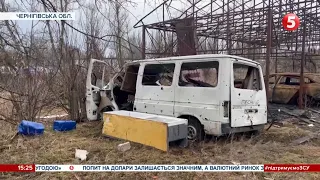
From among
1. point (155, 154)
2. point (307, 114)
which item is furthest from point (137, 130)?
point (307, 114)

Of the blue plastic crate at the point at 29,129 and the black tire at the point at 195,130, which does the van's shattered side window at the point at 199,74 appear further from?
the blue plastic crate at the point at 29,129

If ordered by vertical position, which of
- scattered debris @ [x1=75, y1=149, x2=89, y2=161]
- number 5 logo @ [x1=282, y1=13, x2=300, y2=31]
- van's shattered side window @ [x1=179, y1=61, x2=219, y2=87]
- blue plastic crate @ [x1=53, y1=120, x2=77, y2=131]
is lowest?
scattered debris @ [x1=75, y1=149, x2=89, y2=161]

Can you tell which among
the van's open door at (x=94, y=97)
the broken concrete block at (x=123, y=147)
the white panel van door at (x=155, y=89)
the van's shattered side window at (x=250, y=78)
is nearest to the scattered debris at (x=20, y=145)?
the broken concrete block at (x=123, y=147)

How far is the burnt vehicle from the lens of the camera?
11102 millimetres

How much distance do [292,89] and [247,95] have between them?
5.95 m

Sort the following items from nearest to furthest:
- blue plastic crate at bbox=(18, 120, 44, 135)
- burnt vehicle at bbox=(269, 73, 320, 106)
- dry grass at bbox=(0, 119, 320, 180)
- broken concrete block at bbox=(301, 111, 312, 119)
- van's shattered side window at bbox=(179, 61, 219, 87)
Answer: dry grass at bbox=(0, 119, 320, 180)
van's shattered side window at bbox=(179, 61, 219, 87)
blue plastic crate at bbox=(18, 120, 44, 135)
broken concrete block at bbox=(301, 111, 312, 119)
burnt vehicle at bbox=(269, 73, 320, 106)

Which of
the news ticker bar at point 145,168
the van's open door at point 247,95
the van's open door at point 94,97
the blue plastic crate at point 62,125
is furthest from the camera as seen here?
the van's open door at point 94,97

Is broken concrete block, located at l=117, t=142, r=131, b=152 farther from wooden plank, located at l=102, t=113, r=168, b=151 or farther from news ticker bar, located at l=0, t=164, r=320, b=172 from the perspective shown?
news ticker bar, located at l=0, t=164, r=320, b=172

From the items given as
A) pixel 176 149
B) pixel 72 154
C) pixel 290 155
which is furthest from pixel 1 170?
pixel 290 155

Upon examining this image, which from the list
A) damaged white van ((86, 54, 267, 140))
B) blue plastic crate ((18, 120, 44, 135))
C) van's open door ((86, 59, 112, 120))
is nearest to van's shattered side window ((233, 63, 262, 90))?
damaged white van ((86, 54, 267, 140))

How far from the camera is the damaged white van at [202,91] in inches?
229

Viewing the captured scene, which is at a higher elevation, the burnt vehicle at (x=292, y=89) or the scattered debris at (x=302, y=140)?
the burnt vehicle at (x=292, y=89)

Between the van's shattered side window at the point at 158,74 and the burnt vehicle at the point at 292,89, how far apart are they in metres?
6.45

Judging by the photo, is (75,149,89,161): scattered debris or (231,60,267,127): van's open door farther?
(231,60,267,127): van's open door
